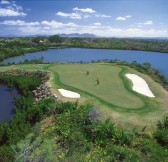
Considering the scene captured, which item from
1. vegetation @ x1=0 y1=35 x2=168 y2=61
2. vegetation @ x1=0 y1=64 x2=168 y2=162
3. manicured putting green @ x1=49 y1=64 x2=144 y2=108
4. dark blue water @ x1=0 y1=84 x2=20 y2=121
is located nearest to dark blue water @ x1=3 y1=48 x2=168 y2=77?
vegetation @ x1=0 y1=35 x2=168 y2=61

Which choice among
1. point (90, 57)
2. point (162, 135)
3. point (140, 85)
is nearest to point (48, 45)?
point (90, 57)

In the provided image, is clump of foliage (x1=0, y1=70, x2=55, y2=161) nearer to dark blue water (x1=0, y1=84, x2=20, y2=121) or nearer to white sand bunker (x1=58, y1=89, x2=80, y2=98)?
dark blue water (x1=0, y1=84, x2=20, y2=121)

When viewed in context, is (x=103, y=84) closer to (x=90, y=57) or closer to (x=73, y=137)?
(x=73, y=137)

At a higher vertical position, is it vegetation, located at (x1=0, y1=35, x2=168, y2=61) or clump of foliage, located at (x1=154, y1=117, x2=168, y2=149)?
clump of foliage, located at (x1=154, y1=117, x2=168, y2=149)

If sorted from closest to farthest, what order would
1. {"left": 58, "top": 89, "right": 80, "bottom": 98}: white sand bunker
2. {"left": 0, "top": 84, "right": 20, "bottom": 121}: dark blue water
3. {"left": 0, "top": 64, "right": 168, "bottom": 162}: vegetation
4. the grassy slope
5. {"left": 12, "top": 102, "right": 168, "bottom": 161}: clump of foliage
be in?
{"left": 12, "top": 102, "right": 168, "bottom": 161}: clump of foliage
{"left": 0, "top": 64, "right": 168, "bottom": 162}: vegetation
the grassy slope
{"left": 0, "top": 84, "right": 20, "bottom": 121}: dark blue water
{"left": 58, "top": 89, "right": 80, "bottom": 98}: white sand bunker

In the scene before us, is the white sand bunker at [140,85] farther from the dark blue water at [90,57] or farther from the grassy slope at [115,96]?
the dark blue water at [90,57]

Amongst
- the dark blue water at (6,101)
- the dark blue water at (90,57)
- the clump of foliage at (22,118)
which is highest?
the clump of foliage at (22,118)

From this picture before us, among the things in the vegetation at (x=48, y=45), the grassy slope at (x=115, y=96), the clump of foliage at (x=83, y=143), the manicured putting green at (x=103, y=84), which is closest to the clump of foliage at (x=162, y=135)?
the clump of foliage at (x=83, y=143)
